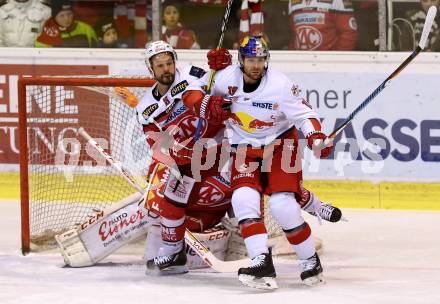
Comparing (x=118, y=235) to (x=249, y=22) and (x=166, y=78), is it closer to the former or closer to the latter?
(x=166, y=78)

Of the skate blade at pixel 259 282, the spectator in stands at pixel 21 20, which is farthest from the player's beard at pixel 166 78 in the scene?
the spectator in stands at pixel 21 20

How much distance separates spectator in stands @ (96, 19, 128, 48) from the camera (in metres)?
8.11

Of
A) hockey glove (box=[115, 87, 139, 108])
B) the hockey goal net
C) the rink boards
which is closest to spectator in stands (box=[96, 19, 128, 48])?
the hockey goal net

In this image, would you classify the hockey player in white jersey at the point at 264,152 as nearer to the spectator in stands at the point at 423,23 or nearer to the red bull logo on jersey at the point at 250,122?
the red bull logo on jersey at the point at 250,122

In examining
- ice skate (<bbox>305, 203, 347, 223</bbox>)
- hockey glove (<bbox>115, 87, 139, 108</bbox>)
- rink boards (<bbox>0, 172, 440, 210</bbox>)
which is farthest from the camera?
rink boards (<bbox>0, 172, 440, 210</bbox>)

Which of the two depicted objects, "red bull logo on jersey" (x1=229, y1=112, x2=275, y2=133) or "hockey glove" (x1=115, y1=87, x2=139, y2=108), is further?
"hockey glove" (x1=115, y1=87, x2=139, y2=108)

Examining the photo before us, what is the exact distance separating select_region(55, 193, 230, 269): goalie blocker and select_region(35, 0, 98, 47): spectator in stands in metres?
2.17

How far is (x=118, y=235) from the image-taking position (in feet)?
20.2

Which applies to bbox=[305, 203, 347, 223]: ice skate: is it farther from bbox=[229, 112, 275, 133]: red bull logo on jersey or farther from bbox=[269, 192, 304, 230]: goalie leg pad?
bbox=[229, 112, 275, 133]: red bull logo on jersey

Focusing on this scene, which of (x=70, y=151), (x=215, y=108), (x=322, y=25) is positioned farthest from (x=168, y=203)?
(x=322, y=25)

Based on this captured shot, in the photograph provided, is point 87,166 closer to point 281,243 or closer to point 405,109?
point 281,243

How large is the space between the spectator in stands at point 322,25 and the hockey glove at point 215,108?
2421mm

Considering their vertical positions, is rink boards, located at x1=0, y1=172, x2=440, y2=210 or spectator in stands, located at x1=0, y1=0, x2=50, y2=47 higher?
Answer: spectator in stands, located at x1=0, y1=0, x2=50, y2=47

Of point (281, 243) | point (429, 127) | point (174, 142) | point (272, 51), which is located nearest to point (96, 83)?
point (174, 142)
